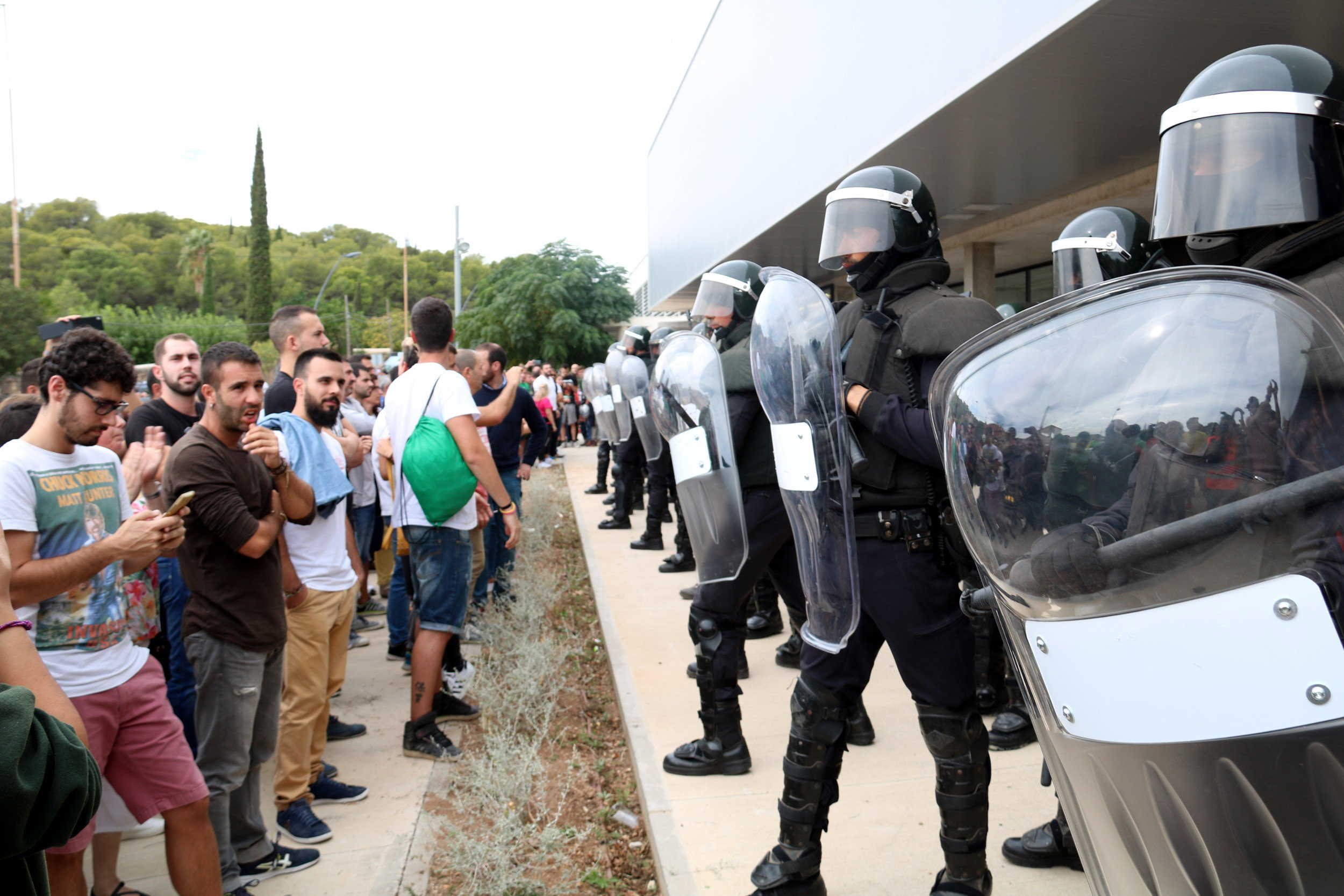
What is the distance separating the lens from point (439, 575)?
14.7 feet

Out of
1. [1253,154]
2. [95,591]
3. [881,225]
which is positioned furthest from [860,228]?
[95,591]

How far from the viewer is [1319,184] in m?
1.63

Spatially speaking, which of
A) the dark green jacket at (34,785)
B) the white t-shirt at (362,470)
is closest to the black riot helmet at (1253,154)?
the dark green jacket at (34,785)

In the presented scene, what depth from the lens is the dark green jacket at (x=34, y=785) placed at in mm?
1112

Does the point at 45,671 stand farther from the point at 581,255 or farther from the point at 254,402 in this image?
the point at 581,255

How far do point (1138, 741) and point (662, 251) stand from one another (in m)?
23.8

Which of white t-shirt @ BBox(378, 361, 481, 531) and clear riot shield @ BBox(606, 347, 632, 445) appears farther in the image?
clear riot shield @ BBox(606, 347, 632, 445)

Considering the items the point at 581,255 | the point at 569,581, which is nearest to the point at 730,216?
the point at 569,581

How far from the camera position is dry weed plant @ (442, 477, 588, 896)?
3.29 metres

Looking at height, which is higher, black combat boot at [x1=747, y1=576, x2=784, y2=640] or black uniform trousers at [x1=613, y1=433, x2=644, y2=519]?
black uniform trousers at [x1=613, y1=433, x2=644, y2=519]

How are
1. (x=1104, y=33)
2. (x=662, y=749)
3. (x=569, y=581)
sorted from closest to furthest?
(x=1104, y=33) < (x=662, y=749) < (x=569, y=581)

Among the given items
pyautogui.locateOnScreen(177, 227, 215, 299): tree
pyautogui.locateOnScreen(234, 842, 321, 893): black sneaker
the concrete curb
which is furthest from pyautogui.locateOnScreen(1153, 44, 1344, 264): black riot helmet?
pyautogui.locateOnScreen(177, 227, 215, 299): tree

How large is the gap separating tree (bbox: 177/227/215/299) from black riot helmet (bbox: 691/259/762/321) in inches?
3173

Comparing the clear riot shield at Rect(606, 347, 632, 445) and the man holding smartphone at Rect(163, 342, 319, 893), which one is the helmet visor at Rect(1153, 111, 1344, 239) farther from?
the clear riot shield at Rect(606, 347, 632, 445)
